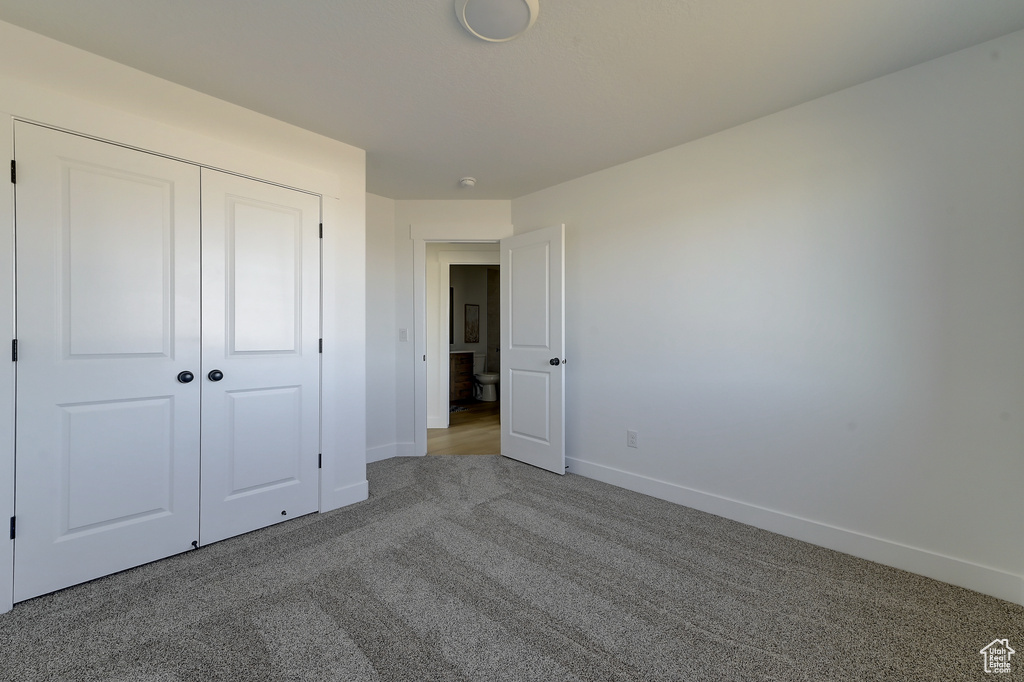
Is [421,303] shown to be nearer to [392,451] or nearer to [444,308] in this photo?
[444,308]

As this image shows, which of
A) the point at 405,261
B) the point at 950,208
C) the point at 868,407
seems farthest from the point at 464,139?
the point at 868,407

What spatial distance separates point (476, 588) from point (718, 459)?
5.79ft

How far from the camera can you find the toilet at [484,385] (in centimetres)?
695

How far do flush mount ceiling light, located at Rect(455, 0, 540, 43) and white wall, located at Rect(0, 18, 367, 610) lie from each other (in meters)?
1.46

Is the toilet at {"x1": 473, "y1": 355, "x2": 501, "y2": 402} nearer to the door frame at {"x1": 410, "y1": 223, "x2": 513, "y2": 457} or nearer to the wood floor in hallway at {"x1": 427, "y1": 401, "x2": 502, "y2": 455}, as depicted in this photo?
the wood floor in hallway at {"x1": 427, "y1": 401, "x2": 502, "y2": 455}

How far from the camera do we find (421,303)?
405 centimetres

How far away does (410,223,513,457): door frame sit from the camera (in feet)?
13.2

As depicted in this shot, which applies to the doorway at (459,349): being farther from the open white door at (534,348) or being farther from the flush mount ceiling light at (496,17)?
the flush mount ceiling light at (496,17)

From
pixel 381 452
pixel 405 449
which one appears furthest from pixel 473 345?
pixel 381 452

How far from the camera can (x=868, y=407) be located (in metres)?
2.20

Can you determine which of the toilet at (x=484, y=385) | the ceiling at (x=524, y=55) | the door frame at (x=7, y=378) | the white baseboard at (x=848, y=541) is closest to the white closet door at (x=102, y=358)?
the door frame at (x=7, y=378)

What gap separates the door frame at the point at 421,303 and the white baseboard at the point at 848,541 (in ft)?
6.33

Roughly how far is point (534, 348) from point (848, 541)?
7.91 ft

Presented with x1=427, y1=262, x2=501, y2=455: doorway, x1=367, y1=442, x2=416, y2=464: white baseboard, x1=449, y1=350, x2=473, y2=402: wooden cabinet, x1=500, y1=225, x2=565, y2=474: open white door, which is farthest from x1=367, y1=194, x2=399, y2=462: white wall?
x1=449, y1=350, x2=473, y2=402: wooden cabinet
